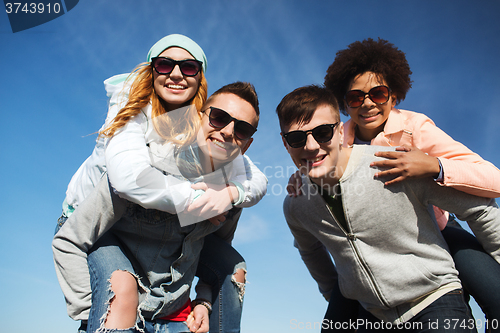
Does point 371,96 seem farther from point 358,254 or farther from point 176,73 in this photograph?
point 176,73

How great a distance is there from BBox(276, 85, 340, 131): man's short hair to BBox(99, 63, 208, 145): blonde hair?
0.97 m

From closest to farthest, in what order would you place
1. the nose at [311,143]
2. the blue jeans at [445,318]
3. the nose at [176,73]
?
the blue jeans at [445,318] < the nose at [311,143] < the nose at [176,73]

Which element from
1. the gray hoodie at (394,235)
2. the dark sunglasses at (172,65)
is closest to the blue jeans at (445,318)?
the gray hoodie at (394,235)

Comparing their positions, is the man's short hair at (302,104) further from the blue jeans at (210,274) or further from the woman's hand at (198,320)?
the woman's hand at (198,320)

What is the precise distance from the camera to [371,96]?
4.09 metres

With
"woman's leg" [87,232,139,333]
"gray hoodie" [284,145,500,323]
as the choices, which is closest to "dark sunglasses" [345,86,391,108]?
"gray hoodie" [284,145,500,323]

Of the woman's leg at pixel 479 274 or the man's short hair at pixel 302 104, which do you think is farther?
the man's short hair at pixel 302 104

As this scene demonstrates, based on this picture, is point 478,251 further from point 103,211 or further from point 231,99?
point 103,211

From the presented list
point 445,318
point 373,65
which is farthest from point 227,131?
point 445,318

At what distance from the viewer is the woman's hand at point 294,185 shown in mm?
3656

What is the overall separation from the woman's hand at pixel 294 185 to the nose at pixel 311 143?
564mm

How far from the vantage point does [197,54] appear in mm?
4004

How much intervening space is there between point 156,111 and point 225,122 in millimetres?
769

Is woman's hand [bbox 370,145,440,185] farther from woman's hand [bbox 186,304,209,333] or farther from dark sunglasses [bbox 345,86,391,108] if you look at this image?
woman's hand [bbox 186,304,209,333]
